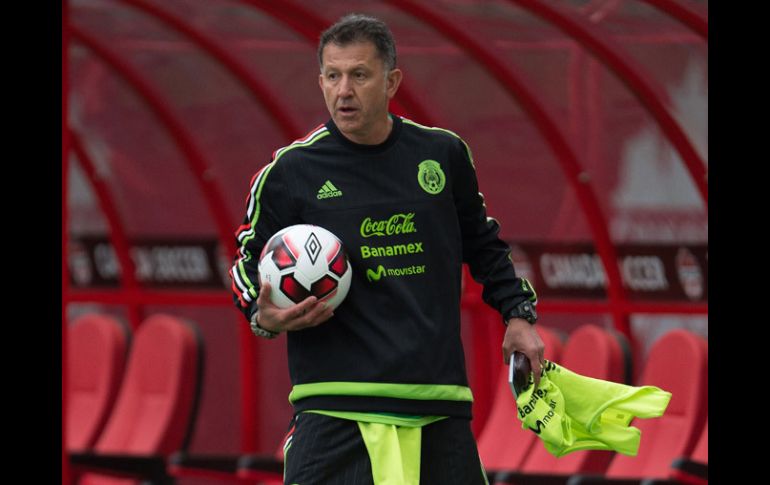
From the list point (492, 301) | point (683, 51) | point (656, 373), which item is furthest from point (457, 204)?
point (683, 51)

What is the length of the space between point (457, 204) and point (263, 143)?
21.8 ft

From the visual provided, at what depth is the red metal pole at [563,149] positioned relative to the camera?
782 cm

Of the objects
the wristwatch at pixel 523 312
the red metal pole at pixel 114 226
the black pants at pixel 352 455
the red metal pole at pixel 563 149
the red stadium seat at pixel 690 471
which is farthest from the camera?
the red metal pole at pixel 114 226

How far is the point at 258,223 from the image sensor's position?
14.8 feet

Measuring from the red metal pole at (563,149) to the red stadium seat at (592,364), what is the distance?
29 centimetres

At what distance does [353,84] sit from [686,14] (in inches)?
110

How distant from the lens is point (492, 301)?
15.3 feet

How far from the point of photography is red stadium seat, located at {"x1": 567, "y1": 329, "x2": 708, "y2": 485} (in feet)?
23.2

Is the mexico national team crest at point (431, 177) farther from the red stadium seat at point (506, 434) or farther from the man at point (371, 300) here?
the red stadium seat at point (506, 434)

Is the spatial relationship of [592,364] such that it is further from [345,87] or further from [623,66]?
[345,87]

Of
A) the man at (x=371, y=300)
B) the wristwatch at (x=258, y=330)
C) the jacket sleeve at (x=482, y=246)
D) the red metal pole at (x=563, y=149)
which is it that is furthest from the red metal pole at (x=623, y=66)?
the wristwatch at (x=258, y=330)

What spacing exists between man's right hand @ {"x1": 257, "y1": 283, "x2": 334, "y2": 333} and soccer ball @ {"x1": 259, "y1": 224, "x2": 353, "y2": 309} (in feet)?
0.11

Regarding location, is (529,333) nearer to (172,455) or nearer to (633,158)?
(172,455)

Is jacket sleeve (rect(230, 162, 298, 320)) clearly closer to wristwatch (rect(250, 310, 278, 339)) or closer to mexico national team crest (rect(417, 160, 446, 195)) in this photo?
wristwatch (rect(250, 310, 278, 339))
